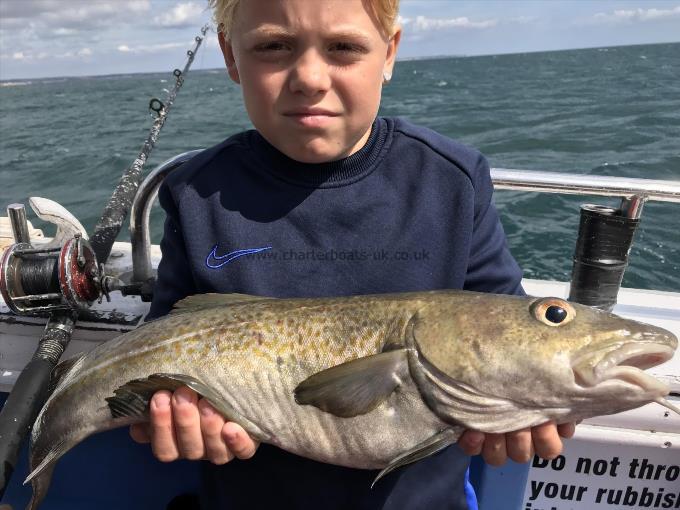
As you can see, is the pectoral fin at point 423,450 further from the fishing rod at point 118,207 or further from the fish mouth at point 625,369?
the fishing rod at point 118,207

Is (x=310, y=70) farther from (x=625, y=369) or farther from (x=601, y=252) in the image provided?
(x=601, y=252)

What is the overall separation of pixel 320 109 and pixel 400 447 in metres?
1.04

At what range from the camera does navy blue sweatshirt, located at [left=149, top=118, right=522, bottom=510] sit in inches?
76.4

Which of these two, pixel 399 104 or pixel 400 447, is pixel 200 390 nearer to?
pixel 400 447

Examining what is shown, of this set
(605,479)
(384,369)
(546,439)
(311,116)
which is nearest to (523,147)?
(605,479)

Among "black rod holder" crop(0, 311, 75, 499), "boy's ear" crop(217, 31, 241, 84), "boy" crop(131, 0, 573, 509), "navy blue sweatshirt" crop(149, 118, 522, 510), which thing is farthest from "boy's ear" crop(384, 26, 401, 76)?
"black rod holder" crop(0, 311, 75, 499)

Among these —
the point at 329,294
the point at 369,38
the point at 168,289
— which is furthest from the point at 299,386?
the point at 369,38

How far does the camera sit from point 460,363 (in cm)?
156

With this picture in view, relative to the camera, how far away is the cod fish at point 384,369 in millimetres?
1498

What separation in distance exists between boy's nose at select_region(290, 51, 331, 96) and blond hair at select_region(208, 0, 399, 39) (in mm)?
226

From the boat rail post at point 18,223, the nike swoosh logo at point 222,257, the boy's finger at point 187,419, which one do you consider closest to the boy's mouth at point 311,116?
the nike swoosh logo at point 222,257

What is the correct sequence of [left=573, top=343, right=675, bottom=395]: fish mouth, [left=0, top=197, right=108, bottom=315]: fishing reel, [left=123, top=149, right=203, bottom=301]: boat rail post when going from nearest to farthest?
[left=573, top=343, right=675, bottom=395]: fish mouth
[left=0, top=197, right=108, bottom=315]: fishing reel
[left=123, top=149, right=203, bottom=301]: boat rail post

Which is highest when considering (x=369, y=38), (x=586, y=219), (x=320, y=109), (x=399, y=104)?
(x=369, y=38)

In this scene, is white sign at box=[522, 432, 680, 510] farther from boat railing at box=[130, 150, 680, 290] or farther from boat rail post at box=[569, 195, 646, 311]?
boat railing at box=[130, 150, 680, 290]
